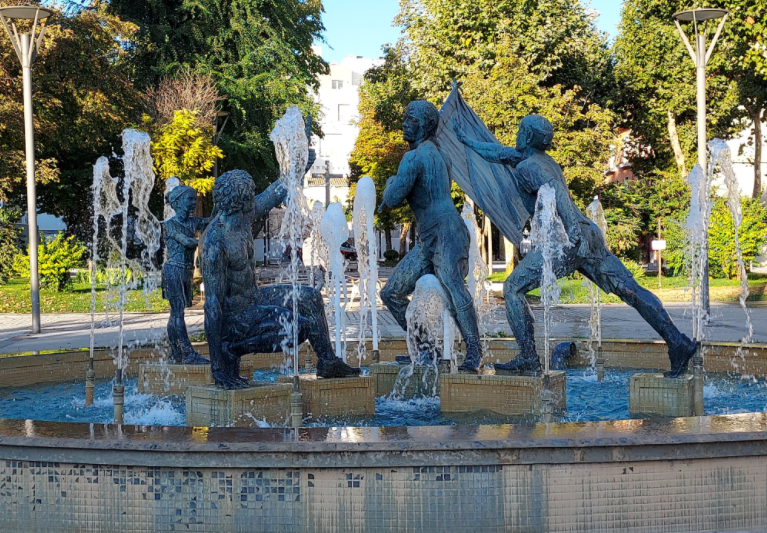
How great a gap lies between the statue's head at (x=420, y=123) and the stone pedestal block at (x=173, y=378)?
272cm

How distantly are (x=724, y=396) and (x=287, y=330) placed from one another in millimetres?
3845

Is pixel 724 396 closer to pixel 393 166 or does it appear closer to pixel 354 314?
pixel 354 314

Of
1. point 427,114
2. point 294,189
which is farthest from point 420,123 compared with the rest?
point 294,189

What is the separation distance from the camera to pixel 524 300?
6609mm

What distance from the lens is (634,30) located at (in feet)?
111

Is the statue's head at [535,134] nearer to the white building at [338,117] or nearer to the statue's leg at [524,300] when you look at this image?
the statue's leg at [524,300]

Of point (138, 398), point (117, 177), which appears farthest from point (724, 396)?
point (117, 177)

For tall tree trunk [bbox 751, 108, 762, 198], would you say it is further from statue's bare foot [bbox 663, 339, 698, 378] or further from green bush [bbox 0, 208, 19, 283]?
statue's bare foot [bbox 663, 339, 698, 378]

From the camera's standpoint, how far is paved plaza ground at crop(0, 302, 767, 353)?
1403cm

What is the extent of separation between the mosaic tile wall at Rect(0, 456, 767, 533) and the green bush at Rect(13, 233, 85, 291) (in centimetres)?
2056

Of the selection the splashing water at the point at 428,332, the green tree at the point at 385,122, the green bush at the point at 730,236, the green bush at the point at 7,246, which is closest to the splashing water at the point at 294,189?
the splashing water at the point at 428,332

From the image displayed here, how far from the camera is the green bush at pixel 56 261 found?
23.4m

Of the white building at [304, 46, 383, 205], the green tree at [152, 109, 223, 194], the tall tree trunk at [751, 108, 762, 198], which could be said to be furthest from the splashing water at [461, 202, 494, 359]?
the white building at [304, 46, 383, 205]

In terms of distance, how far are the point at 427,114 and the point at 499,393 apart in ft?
7.65
